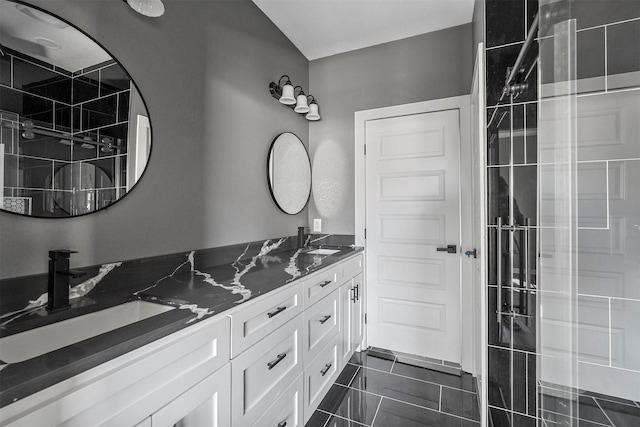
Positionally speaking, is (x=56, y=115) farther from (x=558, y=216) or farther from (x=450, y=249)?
(x=450, y=249)

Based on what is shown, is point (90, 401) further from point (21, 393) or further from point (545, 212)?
point (545, 212)

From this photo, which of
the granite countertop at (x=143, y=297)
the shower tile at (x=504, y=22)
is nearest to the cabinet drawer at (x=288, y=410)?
the granite countertop at (x=143, y=297)

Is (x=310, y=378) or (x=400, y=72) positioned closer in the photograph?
(x=310, y=378)

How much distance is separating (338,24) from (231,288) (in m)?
2.25

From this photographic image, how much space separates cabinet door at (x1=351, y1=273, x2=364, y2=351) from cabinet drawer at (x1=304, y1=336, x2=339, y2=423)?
0.34 metres

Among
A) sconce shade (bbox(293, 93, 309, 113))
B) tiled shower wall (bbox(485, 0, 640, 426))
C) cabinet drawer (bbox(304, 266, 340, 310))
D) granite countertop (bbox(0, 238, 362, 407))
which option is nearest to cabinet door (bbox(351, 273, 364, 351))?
cabinet drawer (bbox(304, 266, 340, 310))

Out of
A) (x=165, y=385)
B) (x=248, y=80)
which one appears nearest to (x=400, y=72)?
(x=248, y=80)

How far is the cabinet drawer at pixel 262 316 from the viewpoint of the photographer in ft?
3.49

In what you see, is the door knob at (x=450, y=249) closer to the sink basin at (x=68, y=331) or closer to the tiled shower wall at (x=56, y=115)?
the sink basin at (x=68, y=331)

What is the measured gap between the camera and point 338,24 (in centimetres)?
232

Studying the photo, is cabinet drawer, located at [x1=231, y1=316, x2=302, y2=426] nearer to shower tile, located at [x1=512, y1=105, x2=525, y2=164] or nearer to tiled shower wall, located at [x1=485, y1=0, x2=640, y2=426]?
tiled shower wall, located at [x1=485, y1=0, x2=640, y2=426]

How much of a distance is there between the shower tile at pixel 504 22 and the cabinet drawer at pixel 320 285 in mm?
1673

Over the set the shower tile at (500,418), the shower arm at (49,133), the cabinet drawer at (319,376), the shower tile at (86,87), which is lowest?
the shower tile at (500,418)

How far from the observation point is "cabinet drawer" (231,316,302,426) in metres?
1.07
